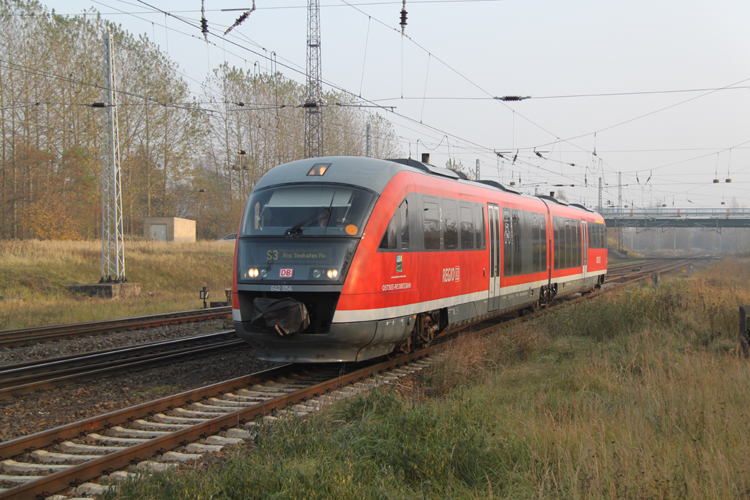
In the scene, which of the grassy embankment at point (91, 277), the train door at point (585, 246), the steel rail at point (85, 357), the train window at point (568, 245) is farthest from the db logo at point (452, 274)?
the train door at point (585, 246)

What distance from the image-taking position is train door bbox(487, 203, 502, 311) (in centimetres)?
1352

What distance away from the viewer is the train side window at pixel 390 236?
927cm

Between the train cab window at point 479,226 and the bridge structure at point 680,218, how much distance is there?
2830 inches

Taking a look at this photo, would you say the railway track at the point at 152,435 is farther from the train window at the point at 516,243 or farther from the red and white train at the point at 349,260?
the train window at the point at 516,243

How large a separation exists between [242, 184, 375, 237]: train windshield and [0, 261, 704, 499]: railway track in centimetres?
218

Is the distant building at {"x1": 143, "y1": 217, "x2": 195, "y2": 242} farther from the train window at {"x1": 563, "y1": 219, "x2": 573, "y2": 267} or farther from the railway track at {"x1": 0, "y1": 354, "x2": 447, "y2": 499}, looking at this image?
the railway track at {"x1": 0, "y1": 354, "x2": 447, "y2": 499}

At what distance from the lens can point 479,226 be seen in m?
12.9

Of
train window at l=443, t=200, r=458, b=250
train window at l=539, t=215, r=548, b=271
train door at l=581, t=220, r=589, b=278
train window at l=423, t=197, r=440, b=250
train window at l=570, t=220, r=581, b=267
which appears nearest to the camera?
train window at l=423, t=197, r=440, b=250

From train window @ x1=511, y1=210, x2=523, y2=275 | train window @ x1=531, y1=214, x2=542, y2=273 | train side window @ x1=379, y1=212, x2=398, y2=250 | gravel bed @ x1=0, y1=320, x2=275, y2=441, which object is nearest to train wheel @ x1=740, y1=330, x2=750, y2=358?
train side window @ x1=379, y1=212, x2=398, y2=250

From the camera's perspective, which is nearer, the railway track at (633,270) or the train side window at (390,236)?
the train side window at (390,236)

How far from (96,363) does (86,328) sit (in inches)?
189

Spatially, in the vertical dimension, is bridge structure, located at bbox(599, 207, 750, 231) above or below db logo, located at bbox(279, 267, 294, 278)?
above

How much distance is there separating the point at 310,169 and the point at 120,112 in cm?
3490

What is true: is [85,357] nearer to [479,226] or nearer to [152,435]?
[152,435]
